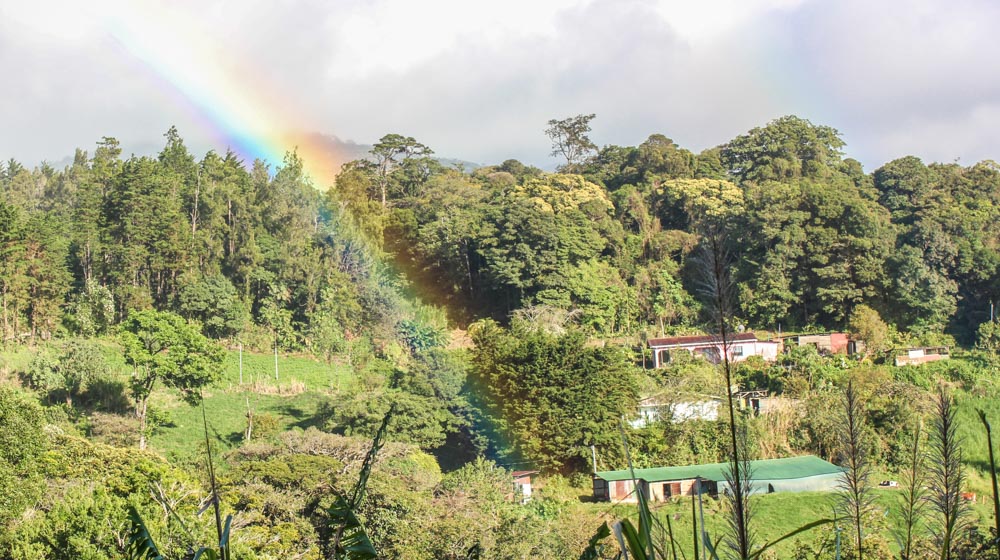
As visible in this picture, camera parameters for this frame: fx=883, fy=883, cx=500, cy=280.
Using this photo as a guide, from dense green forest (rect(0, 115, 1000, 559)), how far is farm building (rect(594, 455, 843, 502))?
49 centimetres

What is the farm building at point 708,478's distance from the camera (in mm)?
12016

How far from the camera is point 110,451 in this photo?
971cm

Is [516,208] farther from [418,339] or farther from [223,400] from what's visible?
[223,400]

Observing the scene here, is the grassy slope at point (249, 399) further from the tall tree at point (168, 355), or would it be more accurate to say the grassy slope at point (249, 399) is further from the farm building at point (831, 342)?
the farm building at point (831, 342)

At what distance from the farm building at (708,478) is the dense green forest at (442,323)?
0.49 metres

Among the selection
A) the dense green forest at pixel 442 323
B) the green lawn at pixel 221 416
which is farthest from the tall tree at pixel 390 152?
the green lawn at pixel 221 416

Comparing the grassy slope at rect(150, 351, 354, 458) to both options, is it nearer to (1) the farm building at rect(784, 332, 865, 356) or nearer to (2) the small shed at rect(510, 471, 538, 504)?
(2) the small shed at rect(510, 471, 538, 504)

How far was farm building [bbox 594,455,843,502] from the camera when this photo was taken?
12016 mm

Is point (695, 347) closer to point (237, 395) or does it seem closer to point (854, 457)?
point (237, 395)

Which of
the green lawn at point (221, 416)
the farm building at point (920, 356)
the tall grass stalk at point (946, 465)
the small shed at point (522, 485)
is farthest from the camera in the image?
the farm building at point (920, 356)

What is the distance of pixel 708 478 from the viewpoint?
11.7m

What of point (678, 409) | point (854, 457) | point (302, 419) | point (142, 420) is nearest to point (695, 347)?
point (678, 409)

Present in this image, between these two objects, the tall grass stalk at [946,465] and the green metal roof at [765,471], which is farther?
the green metal roof at [765,471]

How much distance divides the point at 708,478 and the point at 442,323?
9553 millimetres
